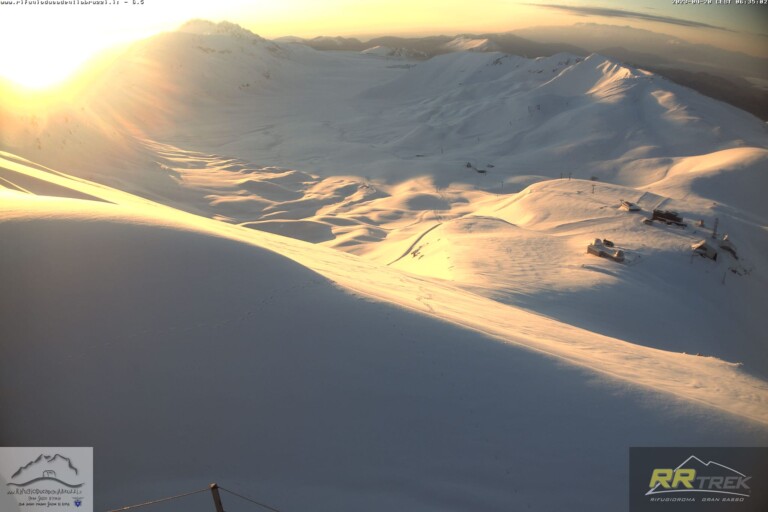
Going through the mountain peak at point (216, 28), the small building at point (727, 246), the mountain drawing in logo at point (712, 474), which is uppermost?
the mountain peak at point (216, 28)

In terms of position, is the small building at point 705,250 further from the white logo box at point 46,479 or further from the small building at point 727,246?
the white logo box at point 46,479

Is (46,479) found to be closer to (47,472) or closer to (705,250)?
(47,472)

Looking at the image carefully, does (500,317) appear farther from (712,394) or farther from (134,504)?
(134,504)

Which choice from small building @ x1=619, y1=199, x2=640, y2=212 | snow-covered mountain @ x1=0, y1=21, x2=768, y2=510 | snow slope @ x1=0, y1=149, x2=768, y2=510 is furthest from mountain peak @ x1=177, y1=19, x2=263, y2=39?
snow slope @ x1=0, y1=149, x2=768, y2=510

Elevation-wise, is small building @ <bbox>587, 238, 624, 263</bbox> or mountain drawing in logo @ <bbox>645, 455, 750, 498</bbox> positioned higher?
small building @ <bbox>587, 238, 624, 263</bbox>

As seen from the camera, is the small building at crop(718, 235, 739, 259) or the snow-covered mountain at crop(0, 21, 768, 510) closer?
the snow-covered mountain at crop(0, 21, 768, 510)

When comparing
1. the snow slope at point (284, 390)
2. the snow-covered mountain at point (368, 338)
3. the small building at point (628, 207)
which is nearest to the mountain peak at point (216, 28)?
the snow-covered mountain at point (368, 338)

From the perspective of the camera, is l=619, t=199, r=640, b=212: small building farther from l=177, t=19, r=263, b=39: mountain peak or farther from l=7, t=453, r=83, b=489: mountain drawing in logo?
l=177, t=19, r=263, b=39: mountain peak

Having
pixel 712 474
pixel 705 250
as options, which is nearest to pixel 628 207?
pixel 705 250
